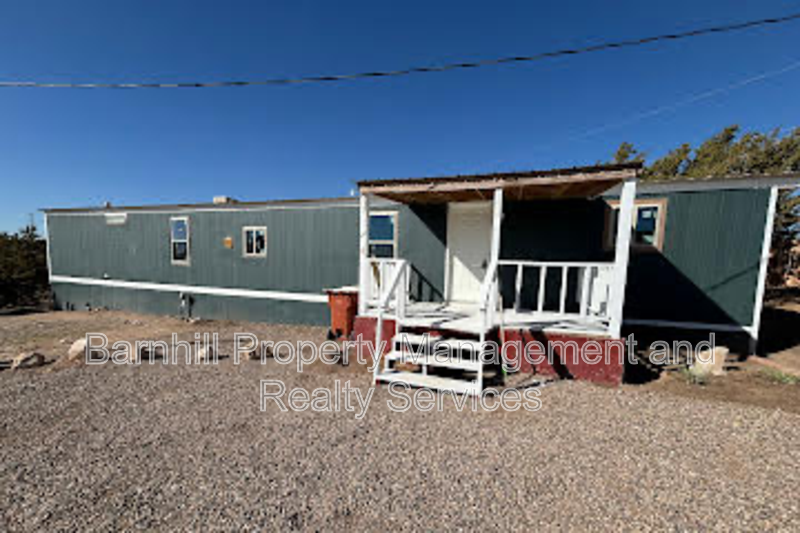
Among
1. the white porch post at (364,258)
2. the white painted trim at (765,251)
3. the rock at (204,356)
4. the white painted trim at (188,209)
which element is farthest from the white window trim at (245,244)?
the white painted trim at (765,251)

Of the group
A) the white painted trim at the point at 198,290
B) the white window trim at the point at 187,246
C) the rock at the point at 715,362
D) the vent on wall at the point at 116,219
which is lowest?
the rock at the point at 715,362

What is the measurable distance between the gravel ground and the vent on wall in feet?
22.2

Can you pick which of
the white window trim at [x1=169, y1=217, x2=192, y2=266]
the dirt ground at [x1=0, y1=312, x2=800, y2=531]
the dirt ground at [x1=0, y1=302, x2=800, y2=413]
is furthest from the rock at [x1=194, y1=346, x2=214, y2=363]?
the white window trim at [x1=169, y1=217, x2=192, y2=266]

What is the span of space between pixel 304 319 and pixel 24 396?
14.1 ft

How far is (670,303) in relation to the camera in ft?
17.3

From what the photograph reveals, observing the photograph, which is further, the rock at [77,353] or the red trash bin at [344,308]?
the red trash bin at [344,308]

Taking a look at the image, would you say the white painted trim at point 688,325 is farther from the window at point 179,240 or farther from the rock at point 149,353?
the window at point 179,240

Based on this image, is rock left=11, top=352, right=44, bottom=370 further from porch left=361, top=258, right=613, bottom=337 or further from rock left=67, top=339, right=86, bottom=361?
porch left=361, top=258, right=613, bottom=337

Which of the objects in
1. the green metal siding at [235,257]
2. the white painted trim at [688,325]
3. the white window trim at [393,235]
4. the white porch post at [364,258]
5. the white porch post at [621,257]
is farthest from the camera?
the white window trim at [393,235]

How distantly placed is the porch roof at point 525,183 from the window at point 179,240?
6262 mm

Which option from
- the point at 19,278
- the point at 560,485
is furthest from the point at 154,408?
the point at 19,278

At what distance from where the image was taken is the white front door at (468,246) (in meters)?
5.67

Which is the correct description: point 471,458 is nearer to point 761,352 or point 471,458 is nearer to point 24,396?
point 24,396

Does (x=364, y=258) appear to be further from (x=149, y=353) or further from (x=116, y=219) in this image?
(x=116, y=219)
